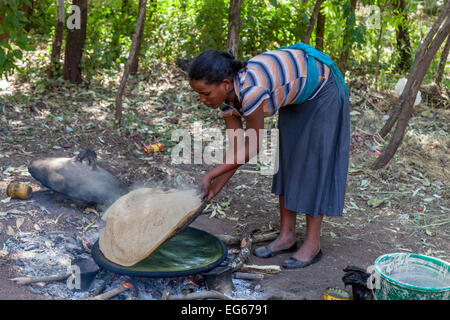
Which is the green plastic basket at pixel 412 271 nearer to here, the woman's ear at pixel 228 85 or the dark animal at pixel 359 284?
the dark animal at pixel 359 284

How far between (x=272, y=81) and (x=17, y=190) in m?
1.95

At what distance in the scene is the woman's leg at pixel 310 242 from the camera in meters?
2.90

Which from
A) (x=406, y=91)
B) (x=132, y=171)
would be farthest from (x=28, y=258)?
(x=406, y=91)

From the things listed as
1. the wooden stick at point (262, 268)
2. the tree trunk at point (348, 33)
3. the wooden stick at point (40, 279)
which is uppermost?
the tree trunk at point (348, 33)

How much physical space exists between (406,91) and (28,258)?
3.65 meters

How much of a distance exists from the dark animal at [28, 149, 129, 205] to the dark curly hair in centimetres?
139

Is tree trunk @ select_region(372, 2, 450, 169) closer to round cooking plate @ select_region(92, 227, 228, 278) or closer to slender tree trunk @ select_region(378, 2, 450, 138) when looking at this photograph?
slender tree trunk @ select_region(378, 2, 450, 138)

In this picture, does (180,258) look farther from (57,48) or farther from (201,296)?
(57,48)

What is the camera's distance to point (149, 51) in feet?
23.0

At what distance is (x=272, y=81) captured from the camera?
241cm

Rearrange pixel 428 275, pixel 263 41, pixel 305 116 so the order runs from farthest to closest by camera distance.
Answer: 1. pixel 263 41
2. pixel 305 116
3. pixel 428 275

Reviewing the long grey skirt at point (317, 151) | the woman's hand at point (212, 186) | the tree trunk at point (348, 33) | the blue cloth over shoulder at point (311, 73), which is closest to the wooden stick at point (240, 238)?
the long grey skirt at point (317, 151)

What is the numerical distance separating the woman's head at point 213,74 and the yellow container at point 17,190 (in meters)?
1.65
